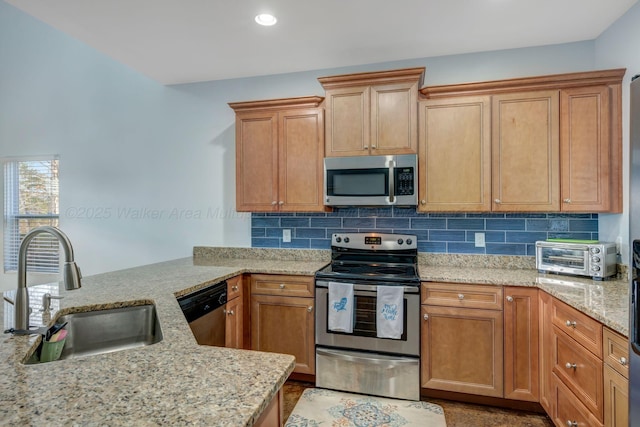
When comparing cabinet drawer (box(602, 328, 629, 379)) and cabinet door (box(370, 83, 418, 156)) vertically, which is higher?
cabinet door (box(370, 83, 418, 156))

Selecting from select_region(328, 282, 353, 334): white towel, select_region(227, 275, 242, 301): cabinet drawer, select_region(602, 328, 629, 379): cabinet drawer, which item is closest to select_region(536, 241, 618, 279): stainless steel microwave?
select_region(602, 328, 629, 379): cabinet drawer

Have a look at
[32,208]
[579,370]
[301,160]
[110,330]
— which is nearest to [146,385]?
[110,330]

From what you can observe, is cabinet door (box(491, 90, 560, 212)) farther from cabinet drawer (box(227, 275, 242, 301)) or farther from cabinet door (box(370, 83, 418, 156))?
cabinet drawer (box(227, 275, 242, 301))

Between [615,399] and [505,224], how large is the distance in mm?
1491

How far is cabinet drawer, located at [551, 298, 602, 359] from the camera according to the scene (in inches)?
60.4

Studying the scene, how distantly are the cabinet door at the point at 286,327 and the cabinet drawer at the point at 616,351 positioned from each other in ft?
5.54

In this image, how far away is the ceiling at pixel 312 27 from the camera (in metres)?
2.11

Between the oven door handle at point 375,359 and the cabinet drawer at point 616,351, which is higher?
the cabinet drawer at point 616,351

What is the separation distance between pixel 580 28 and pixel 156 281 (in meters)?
3.35

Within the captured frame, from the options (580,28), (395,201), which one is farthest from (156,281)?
(580,28)

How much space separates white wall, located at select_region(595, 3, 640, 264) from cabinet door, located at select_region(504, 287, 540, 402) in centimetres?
69

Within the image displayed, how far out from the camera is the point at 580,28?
2.38m

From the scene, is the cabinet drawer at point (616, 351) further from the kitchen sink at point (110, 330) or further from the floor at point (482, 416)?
the kitchen sink at point (110, 330)

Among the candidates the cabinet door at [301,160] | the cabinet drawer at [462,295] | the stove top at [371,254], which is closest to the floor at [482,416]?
the cabinet drawer at [462,295]
